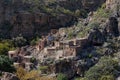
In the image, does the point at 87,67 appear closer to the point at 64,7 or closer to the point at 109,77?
the point at 109,77

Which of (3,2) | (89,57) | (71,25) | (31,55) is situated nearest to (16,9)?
(3,2)

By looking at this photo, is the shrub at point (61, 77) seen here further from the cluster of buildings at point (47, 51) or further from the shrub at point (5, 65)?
the shrub at point (5, 65)

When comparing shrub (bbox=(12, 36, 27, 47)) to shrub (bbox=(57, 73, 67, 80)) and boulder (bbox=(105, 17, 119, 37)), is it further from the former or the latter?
shrub (bbox=(57, 73, 67, 80))

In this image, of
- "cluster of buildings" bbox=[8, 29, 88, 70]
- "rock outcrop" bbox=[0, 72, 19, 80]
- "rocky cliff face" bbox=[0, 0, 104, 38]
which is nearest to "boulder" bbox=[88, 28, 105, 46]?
"cluster of buildings" bbox=[8, 29, 88, 70]

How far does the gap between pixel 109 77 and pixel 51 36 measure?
894 inches

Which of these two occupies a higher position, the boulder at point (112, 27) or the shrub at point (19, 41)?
the boulder at point (112, 27)

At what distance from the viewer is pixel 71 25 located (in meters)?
104

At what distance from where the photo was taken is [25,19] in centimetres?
10188

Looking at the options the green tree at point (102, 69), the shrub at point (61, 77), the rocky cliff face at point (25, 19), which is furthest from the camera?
the rocky cliff face at point (25, 19)

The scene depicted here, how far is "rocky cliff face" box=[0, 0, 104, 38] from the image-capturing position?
102m

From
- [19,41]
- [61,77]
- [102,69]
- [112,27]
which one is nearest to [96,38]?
[112,27]

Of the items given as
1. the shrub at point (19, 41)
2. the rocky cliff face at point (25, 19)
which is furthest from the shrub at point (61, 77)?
the rocky cliff face at point (25, 19)

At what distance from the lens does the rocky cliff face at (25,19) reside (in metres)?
102

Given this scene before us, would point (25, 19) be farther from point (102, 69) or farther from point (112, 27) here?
point (102, 69)
